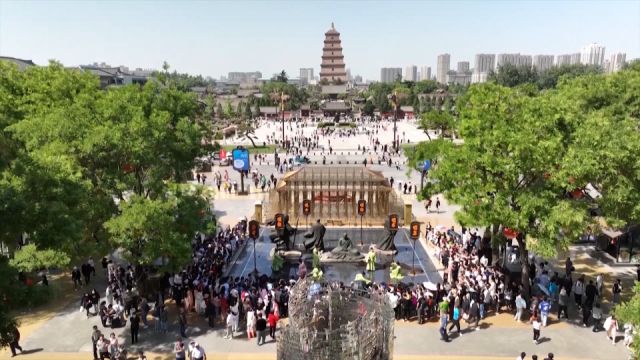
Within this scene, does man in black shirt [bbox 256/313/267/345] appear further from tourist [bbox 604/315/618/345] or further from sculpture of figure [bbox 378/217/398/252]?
tourist [bbox 604/315/618/345]

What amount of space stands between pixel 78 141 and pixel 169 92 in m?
10.7

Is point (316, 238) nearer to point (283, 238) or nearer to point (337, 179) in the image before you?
point (283, 238)

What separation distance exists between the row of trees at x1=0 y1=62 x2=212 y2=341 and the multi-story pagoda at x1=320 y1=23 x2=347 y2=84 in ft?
451

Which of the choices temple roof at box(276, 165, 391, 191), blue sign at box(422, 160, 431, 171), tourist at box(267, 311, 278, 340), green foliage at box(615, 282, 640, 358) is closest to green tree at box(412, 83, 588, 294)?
green foliage at box(615, 282, 640, 358)

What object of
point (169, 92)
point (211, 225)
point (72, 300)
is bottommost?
point (72, 300)

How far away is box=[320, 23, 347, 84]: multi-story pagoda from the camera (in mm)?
156750

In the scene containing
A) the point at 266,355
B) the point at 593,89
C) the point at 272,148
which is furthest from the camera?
the point at 272,148

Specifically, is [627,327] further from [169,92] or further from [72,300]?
[169,92]

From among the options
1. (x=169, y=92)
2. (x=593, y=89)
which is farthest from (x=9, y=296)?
(x=593, y=89)

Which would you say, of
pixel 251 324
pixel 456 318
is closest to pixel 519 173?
pixel 456 318

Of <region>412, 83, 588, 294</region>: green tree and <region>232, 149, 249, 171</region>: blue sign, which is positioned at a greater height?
<region>412, 83, 588, 294</region>: green tree

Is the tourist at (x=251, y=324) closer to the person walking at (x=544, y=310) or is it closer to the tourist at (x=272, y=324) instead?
the tourist at (x=272, y=324)

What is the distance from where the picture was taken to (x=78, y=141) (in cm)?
1814

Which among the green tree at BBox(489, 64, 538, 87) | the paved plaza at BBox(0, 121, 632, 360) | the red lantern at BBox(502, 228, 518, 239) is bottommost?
the paved plaza at BBox(0, 121, 632, 360)
